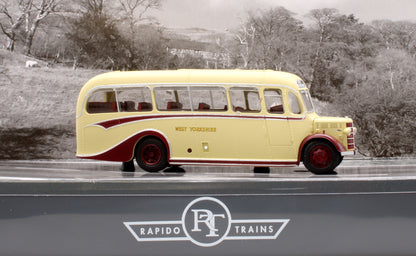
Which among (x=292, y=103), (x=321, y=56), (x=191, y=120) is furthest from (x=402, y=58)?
(x=191, y=120)

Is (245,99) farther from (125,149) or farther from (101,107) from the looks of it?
(101,107)

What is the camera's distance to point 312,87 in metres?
10.5

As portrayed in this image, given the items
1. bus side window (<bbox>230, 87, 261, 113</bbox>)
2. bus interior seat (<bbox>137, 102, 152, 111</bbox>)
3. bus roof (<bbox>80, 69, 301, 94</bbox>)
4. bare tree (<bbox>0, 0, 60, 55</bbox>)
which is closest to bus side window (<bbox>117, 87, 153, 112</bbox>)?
bus interior seat (<bbox>137, 102, 152, 111</bbox>)

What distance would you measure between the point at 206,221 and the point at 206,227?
0.06 meters

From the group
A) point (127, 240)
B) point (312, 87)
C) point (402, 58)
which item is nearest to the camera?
point (127, 240)

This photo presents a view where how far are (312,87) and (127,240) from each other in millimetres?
7559

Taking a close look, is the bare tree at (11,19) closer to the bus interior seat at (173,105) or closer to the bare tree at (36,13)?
the bare tree at (36,13)

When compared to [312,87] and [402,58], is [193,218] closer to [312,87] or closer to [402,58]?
[312,87]

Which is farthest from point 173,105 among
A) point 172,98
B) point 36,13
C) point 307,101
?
point 36,13

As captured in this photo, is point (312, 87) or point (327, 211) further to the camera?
point (312, 87)

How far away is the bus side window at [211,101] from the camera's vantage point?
17.5 ft

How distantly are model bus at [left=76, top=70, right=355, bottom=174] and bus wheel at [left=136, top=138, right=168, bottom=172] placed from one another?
0.04 feet

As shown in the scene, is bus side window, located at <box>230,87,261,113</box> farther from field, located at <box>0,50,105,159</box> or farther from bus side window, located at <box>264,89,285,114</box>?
field, located at <box>0,50,105,159</box>

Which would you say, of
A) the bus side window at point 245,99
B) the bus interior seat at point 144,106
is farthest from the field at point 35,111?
the bus side window at point 245,99
